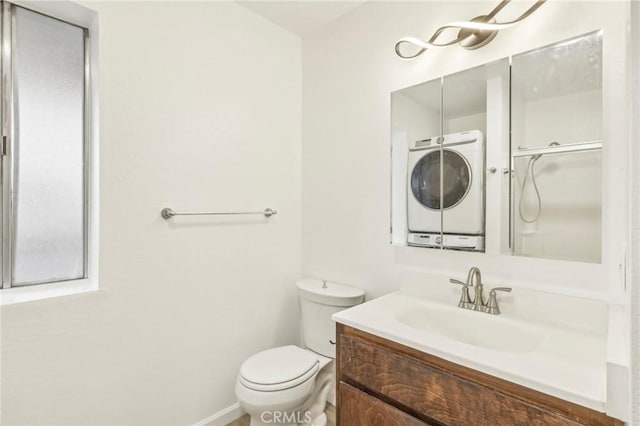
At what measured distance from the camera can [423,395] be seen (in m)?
1.05

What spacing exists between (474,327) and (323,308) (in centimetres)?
81

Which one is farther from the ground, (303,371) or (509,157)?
(509,157)

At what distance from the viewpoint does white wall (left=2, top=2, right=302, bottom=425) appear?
1.33 m

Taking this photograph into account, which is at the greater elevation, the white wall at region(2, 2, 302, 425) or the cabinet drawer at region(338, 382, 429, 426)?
the white wall at region(2, 2, 302, 425)

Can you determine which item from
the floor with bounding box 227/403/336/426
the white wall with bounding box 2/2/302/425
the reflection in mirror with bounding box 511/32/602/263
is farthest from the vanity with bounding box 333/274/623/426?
the white wall with bounding box 2/2/302/425

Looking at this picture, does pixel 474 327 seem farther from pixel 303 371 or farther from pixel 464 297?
pixel 303 371

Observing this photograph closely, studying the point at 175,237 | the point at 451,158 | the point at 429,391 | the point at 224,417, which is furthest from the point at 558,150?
the point at 224,417

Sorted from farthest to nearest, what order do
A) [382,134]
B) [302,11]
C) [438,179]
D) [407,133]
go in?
[302,11]
[382,134]
[407,133]
[438,179]

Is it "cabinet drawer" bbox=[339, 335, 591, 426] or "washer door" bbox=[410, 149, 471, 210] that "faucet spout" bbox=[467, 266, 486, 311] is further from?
"cabinet drawer" bbox=[339, 335, 591, 426]

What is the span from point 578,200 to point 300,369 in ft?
4.52

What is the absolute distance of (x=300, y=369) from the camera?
1.59 metres

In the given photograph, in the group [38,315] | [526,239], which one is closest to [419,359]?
[526,239]

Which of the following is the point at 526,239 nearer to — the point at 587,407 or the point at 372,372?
the point at 587,407

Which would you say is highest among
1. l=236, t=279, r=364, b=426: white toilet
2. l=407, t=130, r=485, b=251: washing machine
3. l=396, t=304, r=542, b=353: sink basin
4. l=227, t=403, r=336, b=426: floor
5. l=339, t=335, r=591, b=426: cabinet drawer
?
l=407, t=130, r=485, b=251: washing machine
